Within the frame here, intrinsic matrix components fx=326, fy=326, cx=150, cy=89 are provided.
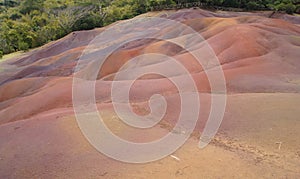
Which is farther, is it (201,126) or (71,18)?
(71,18)

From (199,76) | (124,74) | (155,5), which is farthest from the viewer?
(155,5)

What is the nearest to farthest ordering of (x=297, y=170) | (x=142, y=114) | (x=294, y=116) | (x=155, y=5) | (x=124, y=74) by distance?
(x=297, y=170), (x=294, y=116), (x=142, y=114), (x=124, y=74), (x=155, y=5)

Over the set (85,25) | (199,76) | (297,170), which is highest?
(297,170)

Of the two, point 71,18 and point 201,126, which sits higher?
point 201,126

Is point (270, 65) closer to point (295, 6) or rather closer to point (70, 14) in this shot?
point (295, 6)

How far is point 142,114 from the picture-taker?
8891 mm

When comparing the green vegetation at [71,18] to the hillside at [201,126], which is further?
the green vegetation at [71,18]

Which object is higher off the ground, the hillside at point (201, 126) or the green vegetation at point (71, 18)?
the hillside at point (201, 126)

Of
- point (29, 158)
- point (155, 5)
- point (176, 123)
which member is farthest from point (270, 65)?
point (155, 5)

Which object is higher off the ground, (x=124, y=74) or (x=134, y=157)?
(x=134, y=157)

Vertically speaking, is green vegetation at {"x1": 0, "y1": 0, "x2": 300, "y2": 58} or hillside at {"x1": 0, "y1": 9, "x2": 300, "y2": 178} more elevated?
hillside at {"x1": 0, "y1": 9, "x2": 300, "y2": 178}

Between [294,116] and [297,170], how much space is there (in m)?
2.50

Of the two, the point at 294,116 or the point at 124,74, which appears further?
the point at 124,74

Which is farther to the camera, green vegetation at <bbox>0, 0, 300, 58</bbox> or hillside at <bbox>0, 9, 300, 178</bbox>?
green vegetation at <bbox>0, 0, 300, 58</bbox>
